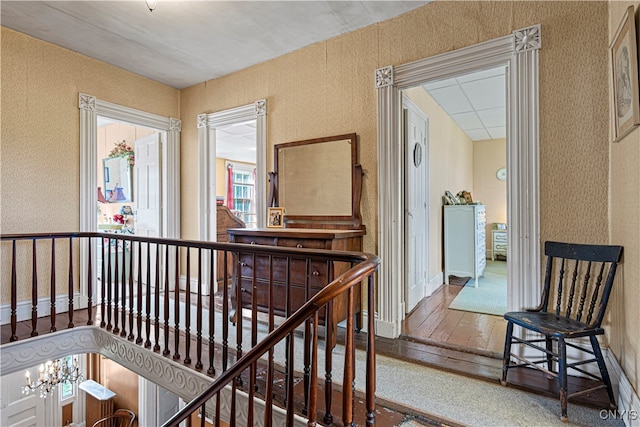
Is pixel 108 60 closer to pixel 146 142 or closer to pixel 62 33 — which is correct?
pixel 62 33

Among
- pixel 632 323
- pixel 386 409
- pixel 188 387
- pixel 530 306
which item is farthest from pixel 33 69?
pixel 632 323

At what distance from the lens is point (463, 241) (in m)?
4.70

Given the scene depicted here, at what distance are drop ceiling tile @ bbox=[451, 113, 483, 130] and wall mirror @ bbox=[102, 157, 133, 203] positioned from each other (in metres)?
5.59

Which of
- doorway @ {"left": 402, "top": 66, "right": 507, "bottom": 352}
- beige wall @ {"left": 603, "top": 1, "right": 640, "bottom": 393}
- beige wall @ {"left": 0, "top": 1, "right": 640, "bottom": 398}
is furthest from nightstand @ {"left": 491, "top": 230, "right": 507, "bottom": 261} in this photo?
beige wall @ {"left": 603, "top": 1, "right": 640, "bottom": 393}

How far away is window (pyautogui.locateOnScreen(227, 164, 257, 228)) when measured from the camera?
30.0 ft

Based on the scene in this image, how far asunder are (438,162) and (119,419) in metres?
5.87

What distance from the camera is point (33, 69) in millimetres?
3266

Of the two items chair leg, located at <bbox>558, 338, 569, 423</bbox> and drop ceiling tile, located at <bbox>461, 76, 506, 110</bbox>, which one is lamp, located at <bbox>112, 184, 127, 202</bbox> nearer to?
drop ceiling tile, located at <bbox>461, 76, 506, 110</bbox>

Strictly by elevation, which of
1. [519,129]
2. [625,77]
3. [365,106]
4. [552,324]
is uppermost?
[365,106]

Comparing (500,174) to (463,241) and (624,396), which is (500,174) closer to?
(463,241)

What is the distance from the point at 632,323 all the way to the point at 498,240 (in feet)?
18.6

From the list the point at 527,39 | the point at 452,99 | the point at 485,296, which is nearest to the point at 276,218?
the point at 527,39

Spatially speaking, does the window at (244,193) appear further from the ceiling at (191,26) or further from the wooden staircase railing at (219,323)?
the ceiling at (191,26)

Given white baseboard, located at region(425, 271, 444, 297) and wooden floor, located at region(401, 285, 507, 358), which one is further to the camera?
white baseboard, located at region(425, 271, 444, 297)
